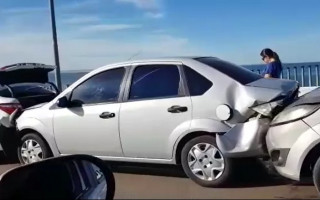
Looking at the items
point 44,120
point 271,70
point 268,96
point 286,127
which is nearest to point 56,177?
point 286,127

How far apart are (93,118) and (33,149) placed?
1230 mm

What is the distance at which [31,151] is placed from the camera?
7.53 m

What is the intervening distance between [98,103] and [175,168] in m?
1.36

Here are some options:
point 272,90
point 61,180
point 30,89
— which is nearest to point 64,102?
point 30,89

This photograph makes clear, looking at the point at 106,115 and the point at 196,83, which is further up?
the point at 196,83

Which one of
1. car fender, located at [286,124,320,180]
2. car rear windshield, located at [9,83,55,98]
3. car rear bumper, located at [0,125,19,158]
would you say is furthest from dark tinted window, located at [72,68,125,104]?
car fender, located at [286,124,320,180]

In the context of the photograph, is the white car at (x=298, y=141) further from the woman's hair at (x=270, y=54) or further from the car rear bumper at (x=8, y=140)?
the woman's hair at (x=270, y=54)

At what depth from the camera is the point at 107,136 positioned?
6781 mm

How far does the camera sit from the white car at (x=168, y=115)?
5895 mm

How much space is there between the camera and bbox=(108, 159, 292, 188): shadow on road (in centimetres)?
600

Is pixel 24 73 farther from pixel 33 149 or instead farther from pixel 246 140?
pixel 246 140

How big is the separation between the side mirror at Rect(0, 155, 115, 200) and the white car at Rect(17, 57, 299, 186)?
3.15 metres

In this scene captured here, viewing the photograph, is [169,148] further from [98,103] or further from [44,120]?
[44,120]

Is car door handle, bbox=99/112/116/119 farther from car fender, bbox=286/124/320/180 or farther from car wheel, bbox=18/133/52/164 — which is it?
car fender, bbox=286/124/320/180
